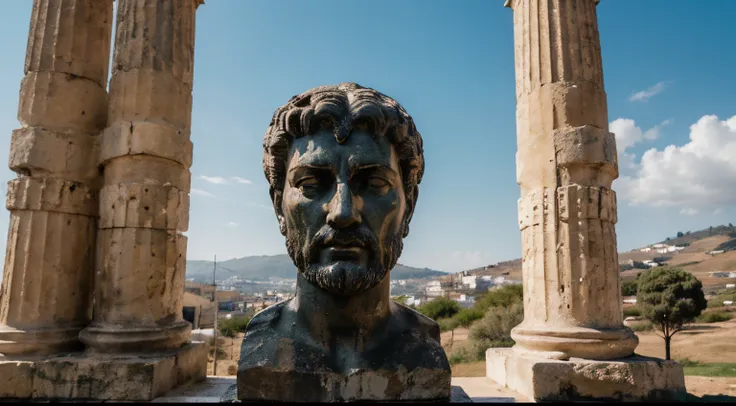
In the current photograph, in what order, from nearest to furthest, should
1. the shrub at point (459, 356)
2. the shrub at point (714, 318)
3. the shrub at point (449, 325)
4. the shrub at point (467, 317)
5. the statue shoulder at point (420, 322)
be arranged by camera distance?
the statue shoulder at point (420, 322) → the shrub at point (459, 356) → the shrub at point (467, 317) → the shrub at point (449, 325) → the shrub at point (714, 318)

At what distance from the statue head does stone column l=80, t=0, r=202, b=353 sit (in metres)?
3.79

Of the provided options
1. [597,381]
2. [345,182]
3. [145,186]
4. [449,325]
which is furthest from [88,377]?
[449,325]

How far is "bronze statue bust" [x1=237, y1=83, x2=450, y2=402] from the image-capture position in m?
2.30

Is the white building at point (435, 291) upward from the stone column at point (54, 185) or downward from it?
downward

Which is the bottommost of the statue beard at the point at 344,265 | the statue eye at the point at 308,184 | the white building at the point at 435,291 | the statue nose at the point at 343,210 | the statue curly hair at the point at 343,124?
the white building at the point at 435,291

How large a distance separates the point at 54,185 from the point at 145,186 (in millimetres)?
1156

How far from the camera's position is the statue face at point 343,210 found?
7.39 feet

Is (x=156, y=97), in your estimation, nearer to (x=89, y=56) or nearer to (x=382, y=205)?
(x=89, y=56)

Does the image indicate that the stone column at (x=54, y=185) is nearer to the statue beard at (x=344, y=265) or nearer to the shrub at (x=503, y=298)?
the statue beard at (x=344, y=265)

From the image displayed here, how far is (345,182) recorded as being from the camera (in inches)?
91.4

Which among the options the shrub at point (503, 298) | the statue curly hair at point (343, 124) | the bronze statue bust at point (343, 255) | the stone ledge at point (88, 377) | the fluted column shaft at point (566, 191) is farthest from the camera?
the shrub at point (503, 298)

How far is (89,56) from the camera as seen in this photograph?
640cm

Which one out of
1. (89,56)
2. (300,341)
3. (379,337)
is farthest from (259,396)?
(89,56)

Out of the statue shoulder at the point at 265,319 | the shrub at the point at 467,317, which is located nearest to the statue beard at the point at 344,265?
the statue shoulder at the point at 265,319
